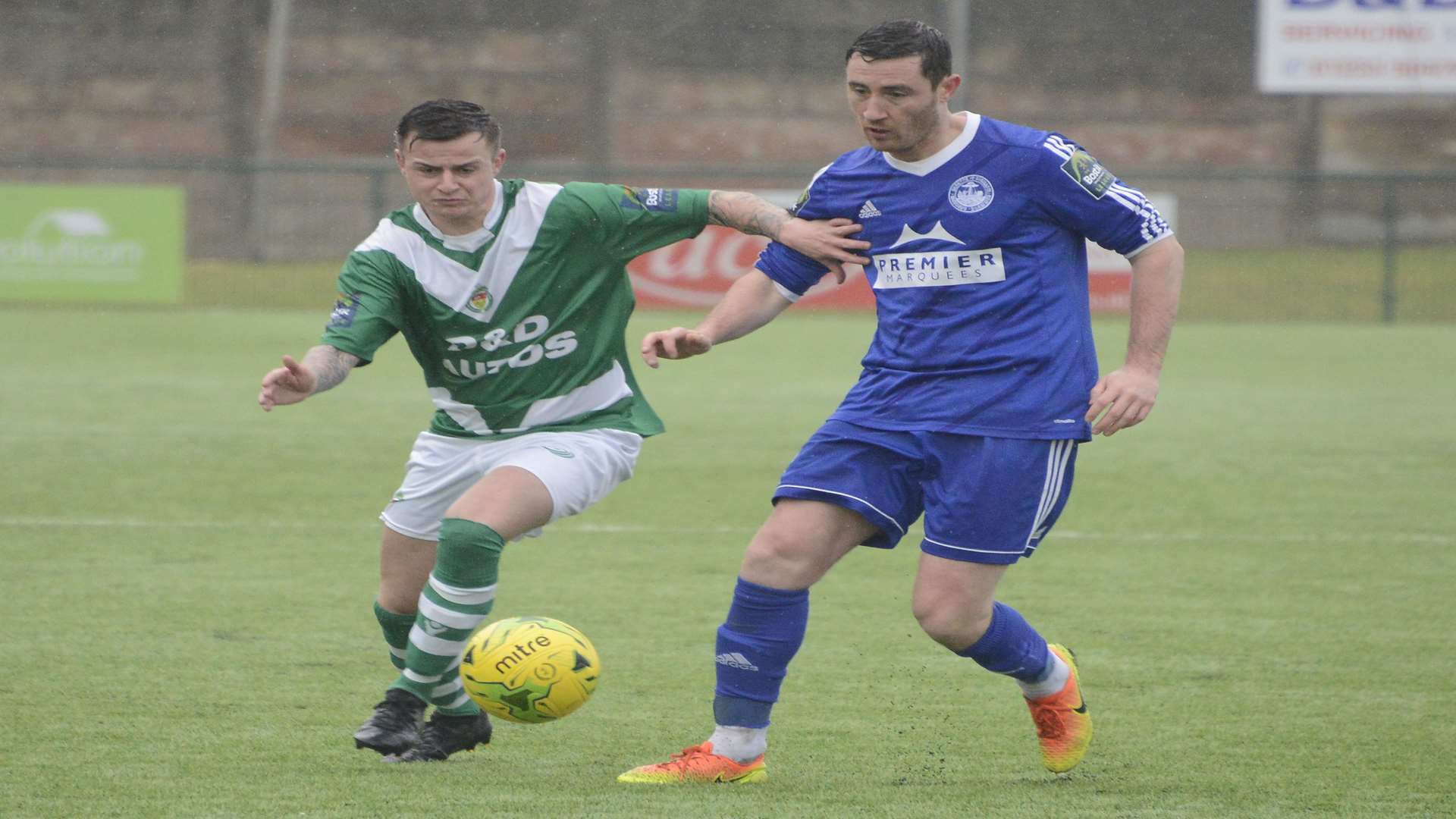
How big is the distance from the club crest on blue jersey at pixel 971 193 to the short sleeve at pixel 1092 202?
0.12 metres

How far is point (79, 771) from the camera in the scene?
410cm

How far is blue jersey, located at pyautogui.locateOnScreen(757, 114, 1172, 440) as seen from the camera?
408 cm

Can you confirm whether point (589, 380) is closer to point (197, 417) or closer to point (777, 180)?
point (197, 417)

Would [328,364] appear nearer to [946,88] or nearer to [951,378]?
[951,378]

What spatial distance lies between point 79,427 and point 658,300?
934 cm

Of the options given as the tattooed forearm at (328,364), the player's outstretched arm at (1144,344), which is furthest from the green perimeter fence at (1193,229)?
the player's outstretched arm at (1144,344)

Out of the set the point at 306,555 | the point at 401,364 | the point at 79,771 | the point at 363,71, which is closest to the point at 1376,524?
the point at 306,555

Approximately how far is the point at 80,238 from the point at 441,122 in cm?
1589

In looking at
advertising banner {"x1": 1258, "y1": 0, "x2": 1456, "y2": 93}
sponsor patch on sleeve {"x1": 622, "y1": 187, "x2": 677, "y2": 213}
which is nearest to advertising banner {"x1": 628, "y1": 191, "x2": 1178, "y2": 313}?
advertising banner {"x1": 1258, "y1": 0, "x2": 1456, "y2": 93}

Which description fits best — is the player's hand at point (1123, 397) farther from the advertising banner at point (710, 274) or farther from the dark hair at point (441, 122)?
the advertising banner at point (710, 274)

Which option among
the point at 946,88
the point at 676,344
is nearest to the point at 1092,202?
the point at 946,88

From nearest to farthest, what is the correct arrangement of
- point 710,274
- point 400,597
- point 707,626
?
point 400,597 → point 707,626 → point 710,274

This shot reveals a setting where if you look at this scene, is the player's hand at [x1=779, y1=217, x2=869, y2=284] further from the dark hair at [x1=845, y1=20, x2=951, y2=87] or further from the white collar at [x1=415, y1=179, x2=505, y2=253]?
the white collar at [x1=415, y1=179, x2=505, y2=253]

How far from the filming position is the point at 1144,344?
4.06 m
